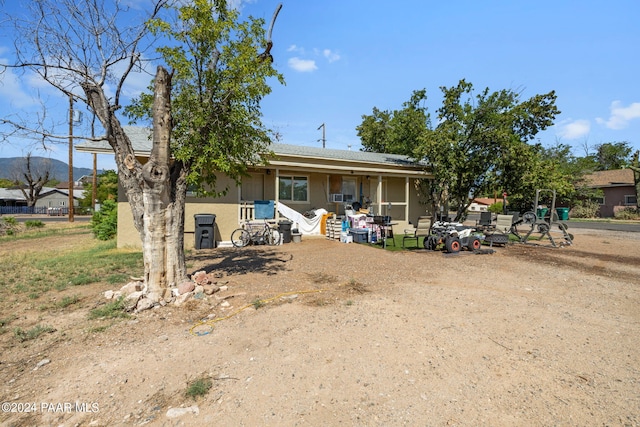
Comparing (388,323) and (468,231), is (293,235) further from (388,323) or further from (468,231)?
(388,323)

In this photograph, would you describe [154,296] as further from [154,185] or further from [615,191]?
[615,191]

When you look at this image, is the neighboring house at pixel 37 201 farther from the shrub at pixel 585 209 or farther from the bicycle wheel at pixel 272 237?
the shrub at pixel 585 209

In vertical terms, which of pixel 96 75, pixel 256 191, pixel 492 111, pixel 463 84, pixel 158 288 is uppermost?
pixel 463 84

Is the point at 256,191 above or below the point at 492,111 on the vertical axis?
below

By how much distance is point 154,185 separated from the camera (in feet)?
15.6

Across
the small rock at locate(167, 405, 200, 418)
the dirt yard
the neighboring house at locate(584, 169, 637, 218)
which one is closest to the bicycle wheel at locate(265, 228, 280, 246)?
the dirt yard

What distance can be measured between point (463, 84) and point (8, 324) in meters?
15.8

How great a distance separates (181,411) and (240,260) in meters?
6.09

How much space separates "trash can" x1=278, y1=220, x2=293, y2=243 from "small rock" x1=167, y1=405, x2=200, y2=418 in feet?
28.8

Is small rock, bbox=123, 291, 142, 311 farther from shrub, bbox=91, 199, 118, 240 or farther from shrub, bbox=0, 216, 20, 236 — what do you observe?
shrub, bbox=0, 216, 20, 236

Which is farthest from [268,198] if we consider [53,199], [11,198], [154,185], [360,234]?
[53,199]

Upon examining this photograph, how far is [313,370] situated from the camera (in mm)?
2945

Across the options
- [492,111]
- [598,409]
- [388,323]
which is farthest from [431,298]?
[492,111]

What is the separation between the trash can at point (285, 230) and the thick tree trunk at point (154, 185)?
246 inches
